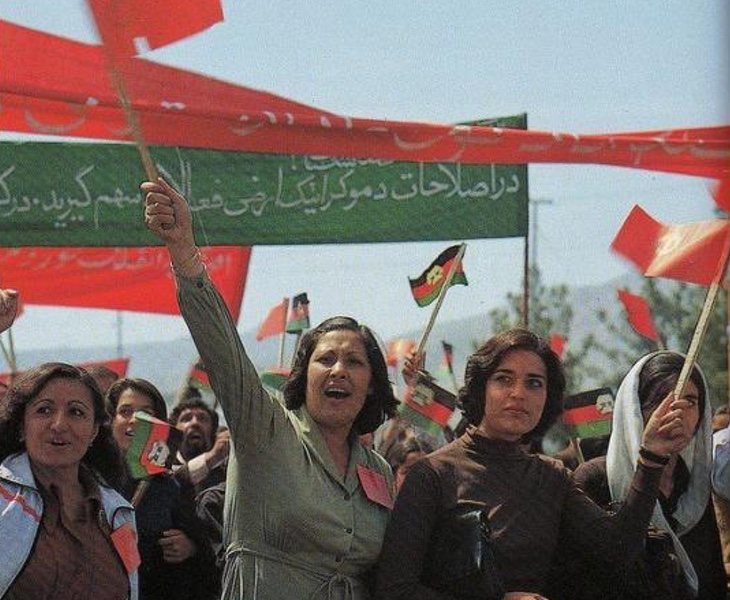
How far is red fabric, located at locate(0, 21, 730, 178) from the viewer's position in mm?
7633

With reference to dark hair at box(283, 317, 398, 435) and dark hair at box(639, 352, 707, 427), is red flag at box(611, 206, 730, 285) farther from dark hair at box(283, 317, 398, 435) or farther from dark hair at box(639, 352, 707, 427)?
dark hair at box(283, 317, 398, 435)

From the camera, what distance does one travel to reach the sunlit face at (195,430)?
7223 mm

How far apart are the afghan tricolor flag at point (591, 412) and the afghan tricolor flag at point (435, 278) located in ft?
3.27

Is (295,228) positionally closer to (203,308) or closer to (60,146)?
(60,146)

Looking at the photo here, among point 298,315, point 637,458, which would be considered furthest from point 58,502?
point 298,315

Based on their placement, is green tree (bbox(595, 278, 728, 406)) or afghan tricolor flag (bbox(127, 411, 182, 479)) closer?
afghan tricolor flag (bbox(127, 411, 182, 479))

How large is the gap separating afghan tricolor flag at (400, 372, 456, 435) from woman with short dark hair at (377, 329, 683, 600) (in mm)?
2548

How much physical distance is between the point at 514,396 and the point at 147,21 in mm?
1272

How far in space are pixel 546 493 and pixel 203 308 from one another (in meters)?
1.02

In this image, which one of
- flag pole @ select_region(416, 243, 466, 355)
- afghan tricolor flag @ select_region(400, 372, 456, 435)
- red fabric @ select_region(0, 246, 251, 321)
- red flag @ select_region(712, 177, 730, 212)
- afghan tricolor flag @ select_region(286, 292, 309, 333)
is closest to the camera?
red flag @ select_region(712, 177, 730, 212)

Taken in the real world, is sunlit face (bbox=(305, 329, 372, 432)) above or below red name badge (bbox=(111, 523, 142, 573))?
above

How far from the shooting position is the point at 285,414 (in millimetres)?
3975

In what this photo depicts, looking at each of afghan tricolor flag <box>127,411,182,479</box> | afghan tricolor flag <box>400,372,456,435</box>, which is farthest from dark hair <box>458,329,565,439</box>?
afghan tricolor flag <box>400,372,456,435</box>

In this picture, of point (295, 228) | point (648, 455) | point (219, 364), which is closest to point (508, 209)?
point (295, 228)
